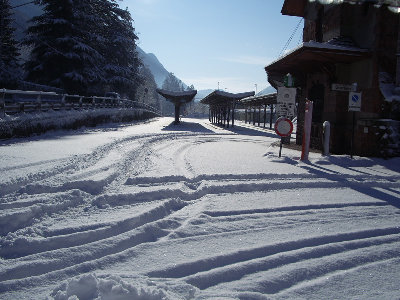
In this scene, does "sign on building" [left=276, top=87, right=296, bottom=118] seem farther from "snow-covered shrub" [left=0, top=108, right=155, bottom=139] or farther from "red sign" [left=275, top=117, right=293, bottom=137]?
"snow-covered shrub" [left=0, top=108, right=155, bottom=139]

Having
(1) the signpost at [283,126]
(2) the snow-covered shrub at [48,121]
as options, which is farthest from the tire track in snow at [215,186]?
(2) the snow-covered shrub at [48,121]

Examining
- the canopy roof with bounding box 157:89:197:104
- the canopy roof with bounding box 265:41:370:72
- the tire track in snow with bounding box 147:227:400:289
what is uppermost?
the canopy roof with bounding box 157:89:197:104

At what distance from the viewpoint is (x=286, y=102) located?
25.3ft

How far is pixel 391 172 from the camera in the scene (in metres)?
6.39

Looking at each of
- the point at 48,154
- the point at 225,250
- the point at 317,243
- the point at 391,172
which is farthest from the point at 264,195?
the point at 48,154

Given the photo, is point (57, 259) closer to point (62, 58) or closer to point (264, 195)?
point (264, 195)

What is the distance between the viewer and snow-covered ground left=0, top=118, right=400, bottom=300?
2.02m

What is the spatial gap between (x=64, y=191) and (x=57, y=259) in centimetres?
184

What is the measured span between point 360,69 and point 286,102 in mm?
3116

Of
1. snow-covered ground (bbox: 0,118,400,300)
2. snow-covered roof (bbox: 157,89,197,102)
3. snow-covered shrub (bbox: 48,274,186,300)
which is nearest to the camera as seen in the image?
snow-covered shrub (bbox: 48,274,186,300)

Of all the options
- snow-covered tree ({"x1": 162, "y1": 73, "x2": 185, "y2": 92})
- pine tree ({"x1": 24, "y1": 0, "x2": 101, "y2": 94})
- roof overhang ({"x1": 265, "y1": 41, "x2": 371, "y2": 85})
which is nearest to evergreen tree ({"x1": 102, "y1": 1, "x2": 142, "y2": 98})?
pine tree ({"x1": 24, "y1": 0, "x2": 101, "y2": 94})

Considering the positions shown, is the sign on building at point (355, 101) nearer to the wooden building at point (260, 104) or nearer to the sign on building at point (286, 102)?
the sign on building at point (286, 102)

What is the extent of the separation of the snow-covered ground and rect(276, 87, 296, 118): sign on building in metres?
2.74

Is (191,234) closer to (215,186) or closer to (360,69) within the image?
(215,186)
